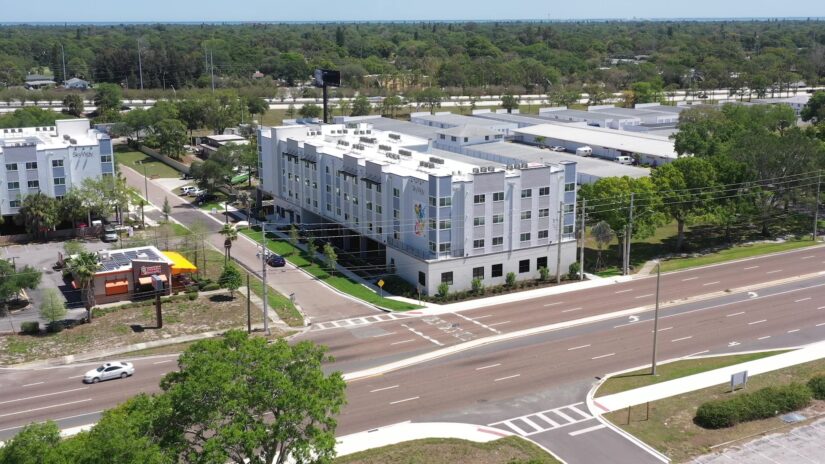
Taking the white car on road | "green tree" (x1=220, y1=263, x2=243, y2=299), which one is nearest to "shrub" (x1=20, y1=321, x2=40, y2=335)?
the white car on road

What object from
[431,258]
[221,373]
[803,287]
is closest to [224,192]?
[431,258]

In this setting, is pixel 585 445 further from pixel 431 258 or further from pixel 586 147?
pixel 586 147

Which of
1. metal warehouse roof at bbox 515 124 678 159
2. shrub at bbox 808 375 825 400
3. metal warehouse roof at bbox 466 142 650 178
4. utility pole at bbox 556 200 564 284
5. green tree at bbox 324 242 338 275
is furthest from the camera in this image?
metal warehouse roof at bbox 515 124 678 159

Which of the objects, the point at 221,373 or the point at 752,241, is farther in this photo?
the point at 752,241

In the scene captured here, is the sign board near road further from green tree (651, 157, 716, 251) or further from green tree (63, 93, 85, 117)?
green tree (63, 93, 85, 117)

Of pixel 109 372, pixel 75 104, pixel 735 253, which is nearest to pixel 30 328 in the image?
pixel 109 372

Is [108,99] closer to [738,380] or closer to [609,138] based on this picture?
[609,138]

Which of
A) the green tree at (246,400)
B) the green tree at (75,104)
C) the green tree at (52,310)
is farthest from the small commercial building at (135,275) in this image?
the green tree at (75,104)
